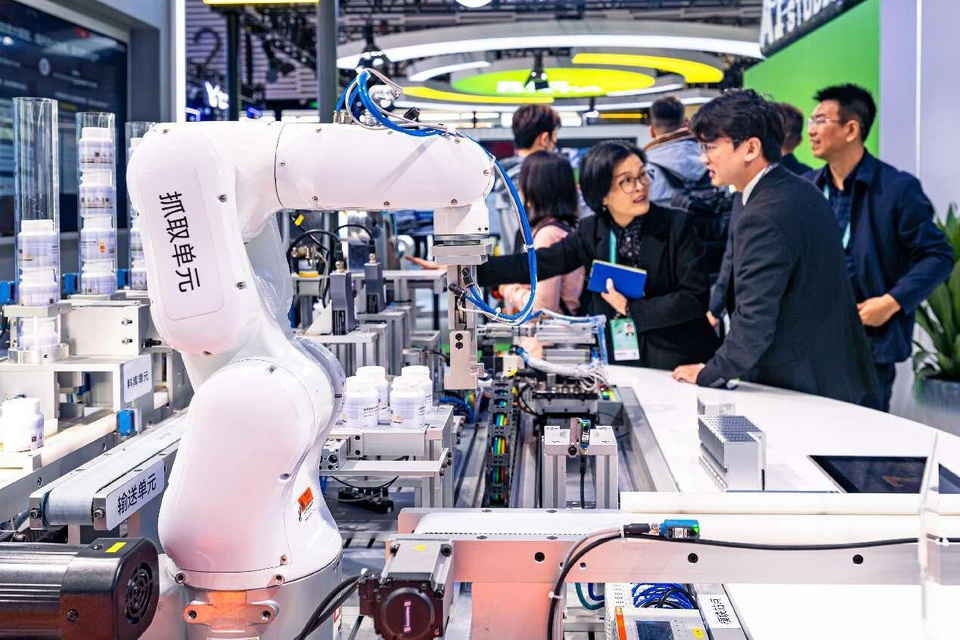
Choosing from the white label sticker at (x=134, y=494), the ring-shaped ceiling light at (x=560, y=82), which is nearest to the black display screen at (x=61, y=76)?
the white label sticker at (x=134, y=494)

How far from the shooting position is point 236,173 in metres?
1.50

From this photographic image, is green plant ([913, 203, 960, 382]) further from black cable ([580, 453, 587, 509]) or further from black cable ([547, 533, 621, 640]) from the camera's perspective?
black cable ([547, 533, 621, 640])

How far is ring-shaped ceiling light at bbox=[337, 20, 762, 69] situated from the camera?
8.01 m

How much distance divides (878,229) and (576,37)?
4.68m

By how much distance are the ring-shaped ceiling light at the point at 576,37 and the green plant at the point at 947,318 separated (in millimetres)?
3478

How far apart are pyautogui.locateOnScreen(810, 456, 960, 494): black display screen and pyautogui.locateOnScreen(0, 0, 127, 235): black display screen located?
413 centimetres

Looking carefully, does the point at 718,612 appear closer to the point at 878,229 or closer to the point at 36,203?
the point at 36,203

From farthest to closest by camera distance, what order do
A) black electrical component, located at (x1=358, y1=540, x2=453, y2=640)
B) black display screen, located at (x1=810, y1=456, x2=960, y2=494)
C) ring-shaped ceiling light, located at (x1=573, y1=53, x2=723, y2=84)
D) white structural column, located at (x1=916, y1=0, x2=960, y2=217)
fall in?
ring-shaped ceiling light, located at (x1=573, y1=53, x2=723, y2=84)
white structural column, located at (x1=916, y1=0, x2=960, y2=217)
black display screen, located at (x1=810, y1=456, x2=960, y2=494)
black electrical component, located at (x1=358, y1=540, x2=453, y2=640)

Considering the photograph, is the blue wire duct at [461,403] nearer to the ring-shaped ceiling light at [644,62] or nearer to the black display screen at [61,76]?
the black display screen at [61,76]

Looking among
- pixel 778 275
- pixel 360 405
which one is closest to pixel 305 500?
Result: pixel 360 405

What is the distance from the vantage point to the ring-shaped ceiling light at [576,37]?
801 centimetres

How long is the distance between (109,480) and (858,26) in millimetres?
6477

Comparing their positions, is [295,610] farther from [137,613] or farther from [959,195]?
[959,195]

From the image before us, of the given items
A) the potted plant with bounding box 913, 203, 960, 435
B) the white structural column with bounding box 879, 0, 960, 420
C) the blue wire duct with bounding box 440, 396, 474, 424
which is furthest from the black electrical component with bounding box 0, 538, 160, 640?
the white structural column with bounding box 879, 0, 960, 420
